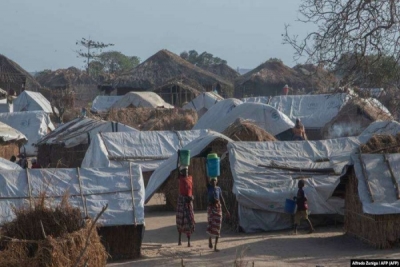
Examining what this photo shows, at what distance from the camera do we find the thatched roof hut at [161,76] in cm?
5147

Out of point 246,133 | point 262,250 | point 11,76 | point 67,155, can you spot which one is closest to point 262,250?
point 262,250

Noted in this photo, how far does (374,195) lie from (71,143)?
1489cm

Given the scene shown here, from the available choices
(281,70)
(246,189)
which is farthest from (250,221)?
(281,70)

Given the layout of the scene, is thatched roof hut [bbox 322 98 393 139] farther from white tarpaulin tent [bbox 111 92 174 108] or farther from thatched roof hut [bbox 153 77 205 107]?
thatched roof hut [bbox 153 77 205 107]

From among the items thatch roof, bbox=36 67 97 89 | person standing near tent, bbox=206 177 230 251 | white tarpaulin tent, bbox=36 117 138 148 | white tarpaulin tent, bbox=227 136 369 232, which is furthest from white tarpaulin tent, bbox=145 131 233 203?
thatch roof, bbox=36 67 97 89

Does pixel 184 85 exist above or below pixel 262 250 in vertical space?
above

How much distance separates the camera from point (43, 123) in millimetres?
34750

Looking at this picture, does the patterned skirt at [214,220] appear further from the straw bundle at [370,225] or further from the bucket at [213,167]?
the straw bundle at [370,225]

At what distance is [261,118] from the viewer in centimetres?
2872

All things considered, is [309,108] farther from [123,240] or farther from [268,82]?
[123,240]

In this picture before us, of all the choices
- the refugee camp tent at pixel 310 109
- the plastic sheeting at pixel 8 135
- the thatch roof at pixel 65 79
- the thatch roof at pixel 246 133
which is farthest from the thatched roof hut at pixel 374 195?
the thatch roof at pixel 65 79

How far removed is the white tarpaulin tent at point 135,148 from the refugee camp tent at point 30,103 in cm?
2255

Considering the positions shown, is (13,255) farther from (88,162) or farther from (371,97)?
(88,162)

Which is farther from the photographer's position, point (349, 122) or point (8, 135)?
point (8, 135)
